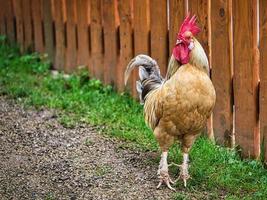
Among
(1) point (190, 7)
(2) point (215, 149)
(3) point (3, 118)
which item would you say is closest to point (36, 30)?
(3) point (3, 118)

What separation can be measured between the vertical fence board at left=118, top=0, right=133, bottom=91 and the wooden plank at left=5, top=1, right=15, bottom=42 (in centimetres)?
296

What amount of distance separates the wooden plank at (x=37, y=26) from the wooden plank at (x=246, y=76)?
4.31 meters

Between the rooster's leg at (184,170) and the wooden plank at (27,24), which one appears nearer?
the rooster's leg at (184,170)

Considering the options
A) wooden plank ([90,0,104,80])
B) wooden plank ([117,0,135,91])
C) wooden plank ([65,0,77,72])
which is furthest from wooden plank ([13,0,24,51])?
wooden plank ([117,0,135,91])

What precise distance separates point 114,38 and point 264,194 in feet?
11.2

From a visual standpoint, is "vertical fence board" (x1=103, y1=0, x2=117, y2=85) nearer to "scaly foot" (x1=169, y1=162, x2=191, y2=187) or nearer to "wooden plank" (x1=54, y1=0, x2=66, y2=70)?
"wooden plank" (x1=54, y1=0, x2=66, y2=70)

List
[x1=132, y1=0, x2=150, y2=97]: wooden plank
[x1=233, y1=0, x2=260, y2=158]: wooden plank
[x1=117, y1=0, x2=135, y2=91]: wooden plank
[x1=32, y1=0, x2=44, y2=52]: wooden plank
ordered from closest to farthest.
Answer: [x1=233, y1=0, x2=260, y2=158]: wooden plank, [x1=132, y1=0, x2=150, y2=97]: wooden plank, [x1=117, y1=0, x2=135, y2=91]: wooden plank, [x1=32, y1=0, x2=44, y2=52]: wooden plank

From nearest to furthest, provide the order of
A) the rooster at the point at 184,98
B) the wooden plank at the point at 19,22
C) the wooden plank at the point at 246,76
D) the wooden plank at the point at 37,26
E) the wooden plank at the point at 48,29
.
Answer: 1. the rooster at the point at 184,98
2. the wooden plank at the point at 246,76
3. the wooden plank at the point at 48,29
4. the wooden plank at the point at 37,26
5. the wooden plank at the point at 19,22

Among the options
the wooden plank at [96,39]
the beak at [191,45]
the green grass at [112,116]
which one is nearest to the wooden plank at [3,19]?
the green grass at [112,116]

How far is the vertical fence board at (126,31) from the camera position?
8.12 m

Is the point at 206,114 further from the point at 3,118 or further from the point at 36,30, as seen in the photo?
the point at 36,30

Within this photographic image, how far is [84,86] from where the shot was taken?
29.1ft

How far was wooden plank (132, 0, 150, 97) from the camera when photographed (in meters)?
7.80

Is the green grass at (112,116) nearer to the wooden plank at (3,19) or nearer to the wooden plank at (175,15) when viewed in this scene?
the wooden plank at (3,19)
